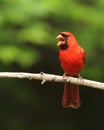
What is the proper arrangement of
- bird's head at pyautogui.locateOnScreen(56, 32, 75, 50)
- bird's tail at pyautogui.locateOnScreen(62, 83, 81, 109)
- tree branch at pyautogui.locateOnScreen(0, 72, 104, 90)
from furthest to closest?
bird's tail at pyautogui.locateOnScreen(62, 83, 81, 109)
bird's head at pyautogui.locateOnScreen(56, 32, 75, 50)
tree branch at pyautogui.locateOnScreen(0, 72, 104, 90)

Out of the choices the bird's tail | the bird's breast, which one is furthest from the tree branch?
the bird's tail

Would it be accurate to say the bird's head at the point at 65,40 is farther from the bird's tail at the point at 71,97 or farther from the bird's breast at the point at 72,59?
the bird's tail at the point at 71,97

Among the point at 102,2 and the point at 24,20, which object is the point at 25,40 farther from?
the point at 102,2

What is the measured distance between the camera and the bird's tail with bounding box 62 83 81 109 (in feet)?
23.8

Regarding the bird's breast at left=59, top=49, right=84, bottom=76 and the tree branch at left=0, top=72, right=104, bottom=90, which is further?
the bird's breast at left=59, top=49, right=84, bottom=76

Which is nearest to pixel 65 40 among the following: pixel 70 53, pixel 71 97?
pixel 70 53

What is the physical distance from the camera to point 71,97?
7.36 meters

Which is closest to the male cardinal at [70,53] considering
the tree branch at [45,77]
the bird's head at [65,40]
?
the bird's head at [65,40]

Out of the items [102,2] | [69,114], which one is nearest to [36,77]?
[102,2]

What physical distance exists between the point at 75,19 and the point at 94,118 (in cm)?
221

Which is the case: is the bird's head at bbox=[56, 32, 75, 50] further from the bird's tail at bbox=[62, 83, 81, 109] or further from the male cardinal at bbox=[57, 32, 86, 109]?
the bird's tail at bbox=[62, 83, 81, 109]

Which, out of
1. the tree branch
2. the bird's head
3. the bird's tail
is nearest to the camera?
the tree branch

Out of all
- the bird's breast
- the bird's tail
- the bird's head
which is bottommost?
the bird's tail

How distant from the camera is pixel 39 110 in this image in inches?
389
